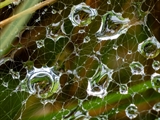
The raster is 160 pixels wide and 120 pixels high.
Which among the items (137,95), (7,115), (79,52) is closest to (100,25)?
(79,52)

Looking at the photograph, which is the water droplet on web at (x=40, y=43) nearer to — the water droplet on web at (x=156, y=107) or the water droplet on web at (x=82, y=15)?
Answer: the water droplet on web at (x=82, y=15)

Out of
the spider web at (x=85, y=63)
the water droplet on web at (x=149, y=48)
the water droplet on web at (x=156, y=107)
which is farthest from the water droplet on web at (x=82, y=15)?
the water droplet on web at (x=156, y=107)

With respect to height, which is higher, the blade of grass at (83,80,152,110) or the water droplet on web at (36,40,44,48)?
the water droplet on web at (36,40,44,48)

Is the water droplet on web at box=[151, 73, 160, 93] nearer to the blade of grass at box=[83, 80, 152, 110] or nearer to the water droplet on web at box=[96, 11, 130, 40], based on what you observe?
the blade of grass at box=[83, 80, 152, 110]

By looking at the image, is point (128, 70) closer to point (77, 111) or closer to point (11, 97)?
point (77, 111)

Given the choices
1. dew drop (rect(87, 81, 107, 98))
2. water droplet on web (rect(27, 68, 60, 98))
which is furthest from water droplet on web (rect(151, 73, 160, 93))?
water droplet on web (rect(27, 68, 60, 98))

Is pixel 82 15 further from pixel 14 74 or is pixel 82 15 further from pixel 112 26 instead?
pixel 14 74
